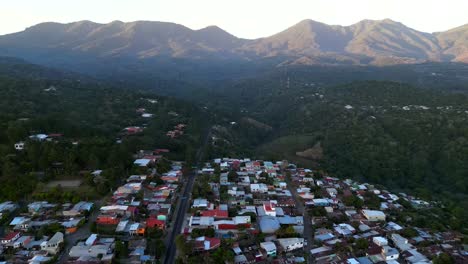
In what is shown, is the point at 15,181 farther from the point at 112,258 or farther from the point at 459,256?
the point at 459,256

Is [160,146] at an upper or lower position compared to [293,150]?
upper

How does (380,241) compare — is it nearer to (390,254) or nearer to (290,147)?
(390,254)

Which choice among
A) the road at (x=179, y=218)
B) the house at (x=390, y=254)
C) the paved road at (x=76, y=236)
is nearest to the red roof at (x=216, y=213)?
the road at (x=179, y=218)

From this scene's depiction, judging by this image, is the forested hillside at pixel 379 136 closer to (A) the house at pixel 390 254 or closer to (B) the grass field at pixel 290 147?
(B) the grass field at pixel 290 147

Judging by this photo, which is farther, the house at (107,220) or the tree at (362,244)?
the house at (107,220)

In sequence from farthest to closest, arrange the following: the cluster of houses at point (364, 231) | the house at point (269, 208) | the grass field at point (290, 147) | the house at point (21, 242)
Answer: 1. the grass field at point (290, 147)
2. the house at point (269, 208)
3. the cluster of houses at point (364, 231)
4. the house at point (21, 242)

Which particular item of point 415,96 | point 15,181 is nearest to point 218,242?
point 15,181

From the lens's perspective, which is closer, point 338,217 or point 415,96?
point 338,217
